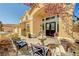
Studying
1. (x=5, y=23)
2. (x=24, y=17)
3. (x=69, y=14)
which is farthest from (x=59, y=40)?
(x=5, y=23)

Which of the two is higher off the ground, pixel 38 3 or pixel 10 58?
pixel 38 3

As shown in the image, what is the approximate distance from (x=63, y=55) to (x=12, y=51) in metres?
0.45

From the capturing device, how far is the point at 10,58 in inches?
62.7

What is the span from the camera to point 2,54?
160 cm

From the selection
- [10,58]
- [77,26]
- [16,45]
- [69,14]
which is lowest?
[10,58]

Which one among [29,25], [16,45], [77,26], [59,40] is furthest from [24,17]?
[77,26]

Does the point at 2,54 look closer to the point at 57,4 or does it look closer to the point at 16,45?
the point at 16,45

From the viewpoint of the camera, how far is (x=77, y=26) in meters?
A: 1.60

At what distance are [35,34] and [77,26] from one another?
15.0 inches

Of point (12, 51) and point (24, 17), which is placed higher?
point (24, 17)

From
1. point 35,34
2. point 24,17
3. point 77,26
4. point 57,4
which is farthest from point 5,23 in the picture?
point 77,26

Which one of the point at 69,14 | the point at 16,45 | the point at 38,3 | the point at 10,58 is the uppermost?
the point at 38,3

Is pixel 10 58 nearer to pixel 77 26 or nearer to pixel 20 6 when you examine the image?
pixel 20 6

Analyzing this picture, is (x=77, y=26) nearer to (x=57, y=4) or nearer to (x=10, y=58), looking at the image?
(x=57, y=4)
